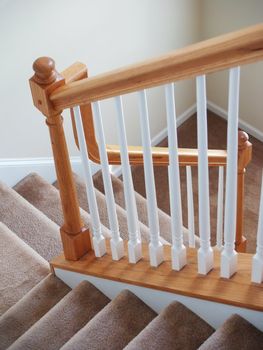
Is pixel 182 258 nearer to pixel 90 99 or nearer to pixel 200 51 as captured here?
pixel 90 99

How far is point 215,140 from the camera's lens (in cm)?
461

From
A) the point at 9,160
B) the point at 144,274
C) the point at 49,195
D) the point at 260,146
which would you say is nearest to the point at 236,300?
the point at 144,274

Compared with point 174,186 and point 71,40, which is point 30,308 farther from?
point 71,40

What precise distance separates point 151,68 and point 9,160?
1.81m

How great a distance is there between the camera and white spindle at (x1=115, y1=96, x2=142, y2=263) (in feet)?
5.71

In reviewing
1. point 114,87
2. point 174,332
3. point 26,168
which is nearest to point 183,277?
point 174,332

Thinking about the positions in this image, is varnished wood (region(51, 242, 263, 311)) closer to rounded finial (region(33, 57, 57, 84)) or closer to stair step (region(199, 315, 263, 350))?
stair step (region(199, 315, 263, 350))

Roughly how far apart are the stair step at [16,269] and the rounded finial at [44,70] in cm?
93

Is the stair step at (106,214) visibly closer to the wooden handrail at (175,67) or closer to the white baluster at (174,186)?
the white baluster at (174,186)

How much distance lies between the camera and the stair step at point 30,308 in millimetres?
2166

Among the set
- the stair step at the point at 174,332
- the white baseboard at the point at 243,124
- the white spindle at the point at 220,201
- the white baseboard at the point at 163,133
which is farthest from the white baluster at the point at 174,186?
the white baseboard at the point at 243,124

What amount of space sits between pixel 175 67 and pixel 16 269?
130 centimetres

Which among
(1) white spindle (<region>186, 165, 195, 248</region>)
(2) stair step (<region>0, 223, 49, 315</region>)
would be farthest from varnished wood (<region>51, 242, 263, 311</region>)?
(1) white spindle (<region>186, 165, 195, 248</region>)

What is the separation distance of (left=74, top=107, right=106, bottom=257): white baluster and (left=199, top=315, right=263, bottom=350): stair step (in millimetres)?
580
